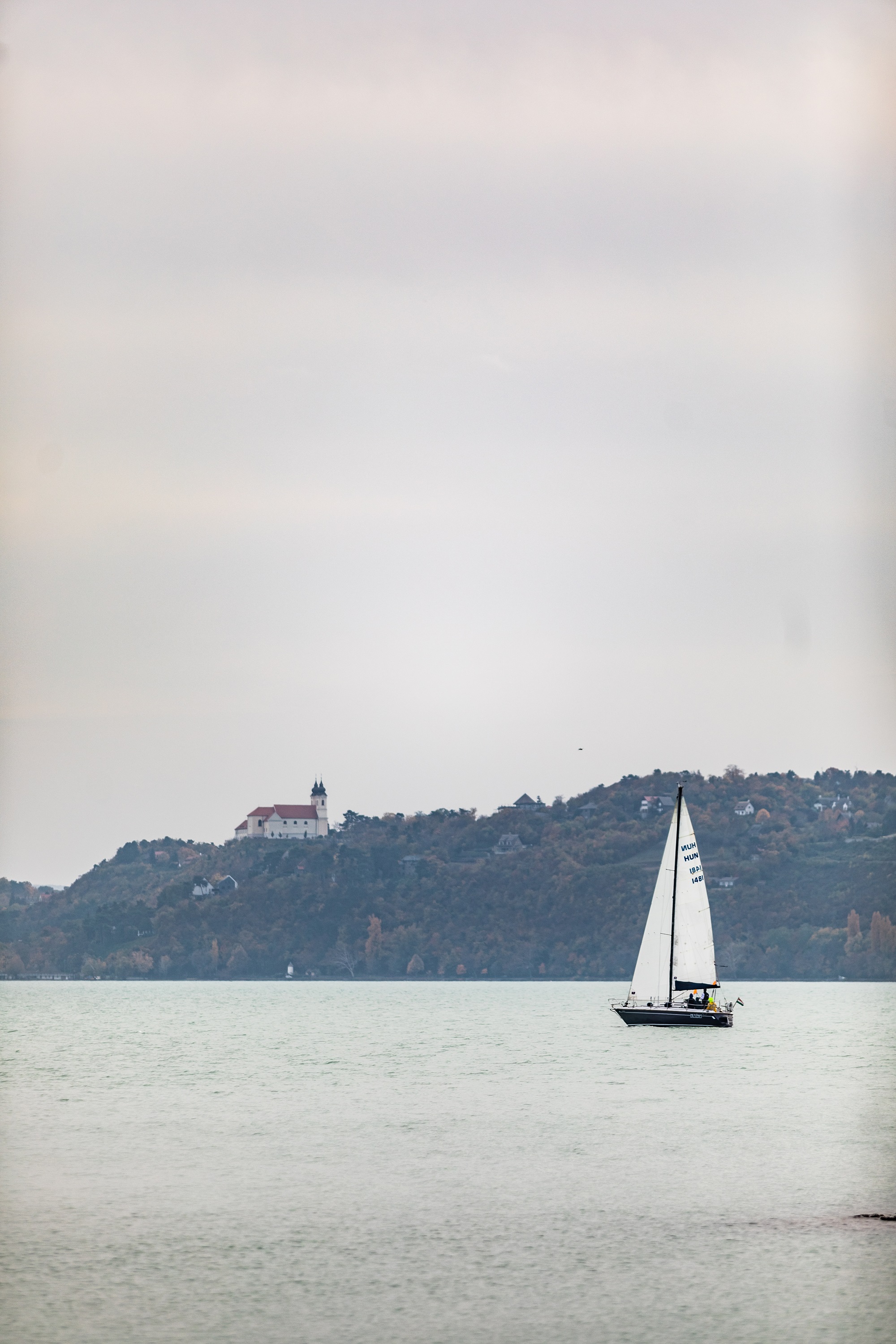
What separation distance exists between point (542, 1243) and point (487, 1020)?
12179 centimetres

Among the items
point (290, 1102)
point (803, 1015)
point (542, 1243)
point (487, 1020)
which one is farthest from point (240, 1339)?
point (803, 1015)

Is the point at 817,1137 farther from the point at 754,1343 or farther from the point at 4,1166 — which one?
the point at 754,1343

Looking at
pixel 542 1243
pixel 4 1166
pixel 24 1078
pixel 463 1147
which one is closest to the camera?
pixel 542 1243

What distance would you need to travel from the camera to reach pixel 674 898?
296ft

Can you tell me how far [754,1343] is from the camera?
87.0ft

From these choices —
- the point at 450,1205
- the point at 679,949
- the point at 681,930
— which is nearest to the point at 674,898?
the point at 681,930

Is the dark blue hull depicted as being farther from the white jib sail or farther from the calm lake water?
the calm lake water

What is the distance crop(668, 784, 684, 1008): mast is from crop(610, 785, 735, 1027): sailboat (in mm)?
47

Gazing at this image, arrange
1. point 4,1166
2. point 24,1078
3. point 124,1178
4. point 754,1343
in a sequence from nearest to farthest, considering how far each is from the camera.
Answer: point 754,1343 < point 124,1178 < point 4,1166 < point 24,1078

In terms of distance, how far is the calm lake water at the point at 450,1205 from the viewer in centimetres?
2823

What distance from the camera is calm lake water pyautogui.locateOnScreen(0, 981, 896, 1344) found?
28234mm

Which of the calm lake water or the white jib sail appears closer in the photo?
the calm lake water

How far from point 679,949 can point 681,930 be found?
1.02m

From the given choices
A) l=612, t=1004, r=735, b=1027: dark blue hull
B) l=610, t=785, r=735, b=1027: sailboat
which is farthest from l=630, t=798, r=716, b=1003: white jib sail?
l=612, t=1004, r=735, b=1027: dark blue hull
